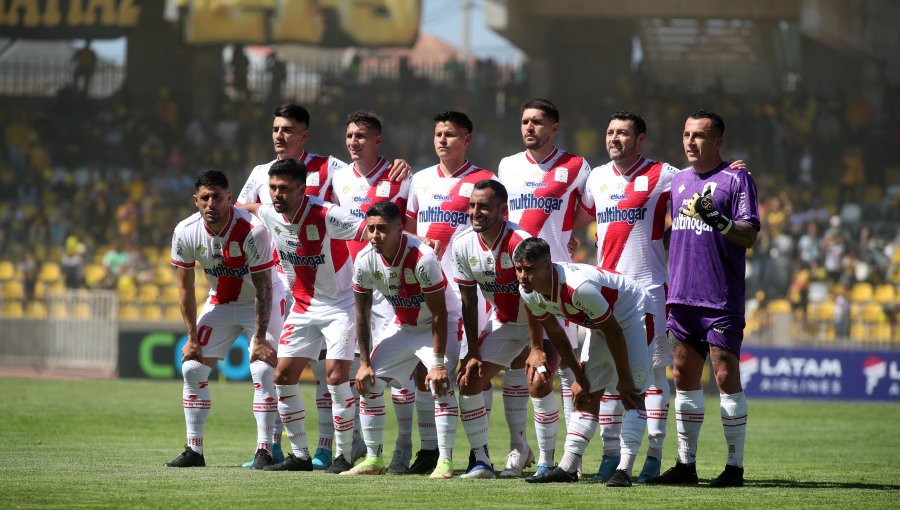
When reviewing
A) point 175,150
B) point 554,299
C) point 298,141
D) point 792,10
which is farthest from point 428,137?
point 554,299

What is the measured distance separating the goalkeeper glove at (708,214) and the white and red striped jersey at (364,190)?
2.89 m

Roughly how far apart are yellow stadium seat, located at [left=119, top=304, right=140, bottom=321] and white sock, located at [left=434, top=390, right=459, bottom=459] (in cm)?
1494

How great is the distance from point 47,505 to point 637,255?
477cm

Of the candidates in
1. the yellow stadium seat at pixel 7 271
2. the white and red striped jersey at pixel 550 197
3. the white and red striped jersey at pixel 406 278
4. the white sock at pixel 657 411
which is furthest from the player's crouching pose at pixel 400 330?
the yellow stadium seat at pixel 7 271

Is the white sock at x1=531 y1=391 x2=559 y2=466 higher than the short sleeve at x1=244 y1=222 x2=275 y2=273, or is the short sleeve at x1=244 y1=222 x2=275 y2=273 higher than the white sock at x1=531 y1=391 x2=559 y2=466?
the short sleeve at x1=244 y1=222 x2=275 y2=273

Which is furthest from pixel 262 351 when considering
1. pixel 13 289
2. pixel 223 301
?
pixel 13 289

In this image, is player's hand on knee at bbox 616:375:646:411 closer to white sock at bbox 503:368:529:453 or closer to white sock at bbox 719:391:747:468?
white sock at bbox 719:391:747:468

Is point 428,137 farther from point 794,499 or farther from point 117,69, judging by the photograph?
point 794,499

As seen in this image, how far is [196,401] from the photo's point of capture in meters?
10.7

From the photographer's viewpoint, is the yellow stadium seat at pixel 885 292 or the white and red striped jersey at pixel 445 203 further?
the yellow stadium seat at pixel 885 292

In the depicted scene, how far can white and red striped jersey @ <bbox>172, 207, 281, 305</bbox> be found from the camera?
1065 centimetres

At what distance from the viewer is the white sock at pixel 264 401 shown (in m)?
10.6

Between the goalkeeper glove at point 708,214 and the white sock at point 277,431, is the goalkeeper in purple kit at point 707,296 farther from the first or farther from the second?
the white sock at point 277,431

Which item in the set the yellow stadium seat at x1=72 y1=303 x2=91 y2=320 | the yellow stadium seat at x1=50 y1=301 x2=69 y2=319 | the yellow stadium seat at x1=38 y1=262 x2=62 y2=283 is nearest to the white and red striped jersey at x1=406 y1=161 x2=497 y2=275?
the yellow stadium seat at x1=72 y1=303 x2=91 y2=320
